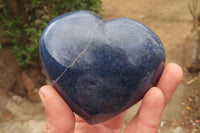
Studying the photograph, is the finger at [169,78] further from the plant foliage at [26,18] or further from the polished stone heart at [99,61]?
the plant foliage at [26,18]

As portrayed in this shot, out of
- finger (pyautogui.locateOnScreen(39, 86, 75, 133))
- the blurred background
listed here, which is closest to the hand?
finger (pyautogui.locateOnScreen(39, 86, 75, 133))

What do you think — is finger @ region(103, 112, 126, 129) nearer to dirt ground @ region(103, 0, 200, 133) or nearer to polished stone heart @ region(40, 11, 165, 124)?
polished stone heart @ region(40, 11, 165, 124)

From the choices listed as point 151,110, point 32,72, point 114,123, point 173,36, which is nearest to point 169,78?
point 151,110

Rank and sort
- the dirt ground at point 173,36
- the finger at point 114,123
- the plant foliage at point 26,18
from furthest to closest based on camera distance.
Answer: the dirt ground at point 173,36 → the plant foliage at point 26,18 → the finger at point 114,123

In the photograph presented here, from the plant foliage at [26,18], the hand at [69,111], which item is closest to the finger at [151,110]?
the hand at [69,111]

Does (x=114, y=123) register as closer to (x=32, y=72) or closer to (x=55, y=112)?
(x=55, y=112)

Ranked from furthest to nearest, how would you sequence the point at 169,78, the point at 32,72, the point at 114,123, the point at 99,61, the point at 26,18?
the point at 32,72
the point at 26,18
the point at 114,123
the point at 169,78
the point at 99,61
